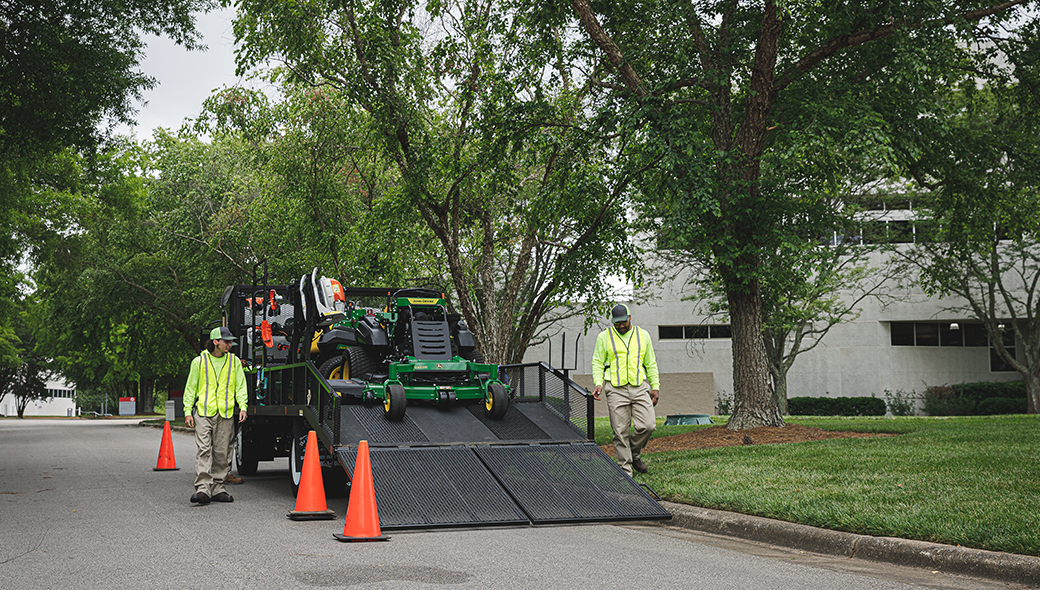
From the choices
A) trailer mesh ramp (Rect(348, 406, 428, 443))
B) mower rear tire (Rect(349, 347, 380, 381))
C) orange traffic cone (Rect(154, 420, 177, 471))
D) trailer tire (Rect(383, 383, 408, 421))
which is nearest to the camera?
trailer mesh ramp (Rect(348, 406, 428, 443))

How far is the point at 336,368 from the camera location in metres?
10.9

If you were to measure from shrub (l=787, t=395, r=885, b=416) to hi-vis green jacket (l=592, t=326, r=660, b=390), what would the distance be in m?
26.0

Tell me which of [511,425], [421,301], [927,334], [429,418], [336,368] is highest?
[927,334]

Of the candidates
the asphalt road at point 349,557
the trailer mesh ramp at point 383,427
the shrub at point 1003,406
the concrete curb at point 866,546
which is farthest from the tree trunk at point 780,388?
the asphalt road at point 349,557

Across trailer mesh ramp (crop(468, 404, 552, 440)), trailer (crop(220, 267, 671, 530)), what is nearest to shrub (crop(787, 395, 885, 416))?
trailer (crop(220, 267, 671, 530))

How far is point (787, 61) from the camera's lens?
16.6 meters

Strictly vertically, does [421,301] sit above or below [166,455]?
above

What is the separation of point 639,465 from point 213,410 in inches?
200

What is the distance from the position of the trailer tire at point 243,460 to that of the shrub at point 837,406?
84.8 feet

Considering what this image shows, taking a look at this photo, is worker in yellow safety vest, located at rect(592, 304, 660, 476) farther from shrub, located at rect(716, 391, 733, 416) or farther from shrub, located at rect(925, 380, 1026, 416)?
shrub, located at rect(925, 380, 1026, 416)

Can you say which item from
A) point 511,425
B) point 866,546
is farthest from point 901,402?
point 866,546

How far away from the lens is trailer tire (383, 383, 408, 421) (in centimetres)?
920

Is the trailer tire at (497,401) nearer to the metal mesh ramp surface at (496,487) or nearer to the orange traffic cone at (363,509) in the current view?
the metal mesh ramp surface at (496,487)

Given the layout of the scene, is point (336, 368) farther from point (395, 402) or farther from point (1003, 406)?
point (1003, 406)
